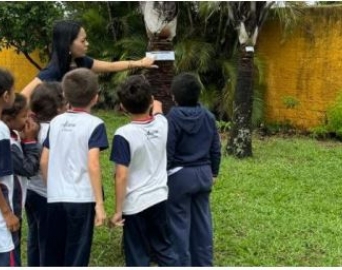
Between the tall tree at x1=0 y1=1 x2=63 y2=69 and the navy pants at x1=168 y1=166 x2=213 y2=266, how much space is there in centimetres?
821

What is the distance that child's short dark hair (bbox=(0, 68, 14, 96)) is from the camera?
3.06 metres

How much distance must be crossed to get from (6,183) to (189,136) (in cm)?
111

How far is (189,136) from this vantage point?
12.0 feet

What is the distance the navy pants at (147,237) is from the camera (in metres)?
3.35

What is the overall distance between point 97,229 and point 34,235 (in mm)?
1300

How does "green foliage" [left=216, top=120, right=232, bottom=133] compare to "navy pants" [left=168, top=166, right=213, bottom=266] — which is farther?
"green foliage" [left=216, top=120, right=232, bottom=133]

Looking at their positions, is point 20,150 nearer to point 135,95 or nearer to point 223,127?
point 135,95

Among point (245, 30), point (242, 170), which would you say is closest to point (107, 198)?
point (242, 170)

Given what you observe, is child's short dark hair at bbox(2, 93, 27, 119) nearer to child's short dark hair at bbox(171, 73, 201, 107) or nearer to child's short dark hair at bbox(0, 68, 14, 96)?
child's short dark hair at bbox(0, 68, 14, 96)

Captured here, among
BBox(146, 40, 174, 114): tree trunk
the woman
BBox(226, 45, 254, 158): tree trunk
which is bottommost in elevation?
BBox(226, 45, 254, 158): tree trunk

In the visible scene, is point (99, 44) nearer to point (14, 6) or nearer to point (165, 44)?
point (14, 6)

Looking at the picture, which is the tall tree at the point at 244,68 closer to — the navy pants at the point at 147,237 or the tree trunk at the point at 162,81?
the tree trunk at the point at 162,81

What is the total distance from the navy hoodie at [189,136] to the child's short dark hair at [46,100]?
0.65 metres

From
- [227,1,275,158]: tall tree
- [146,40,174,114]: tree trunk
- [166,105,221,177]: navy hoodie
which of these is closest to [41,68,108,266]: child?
[166,105,221,177]: navy hoodie
